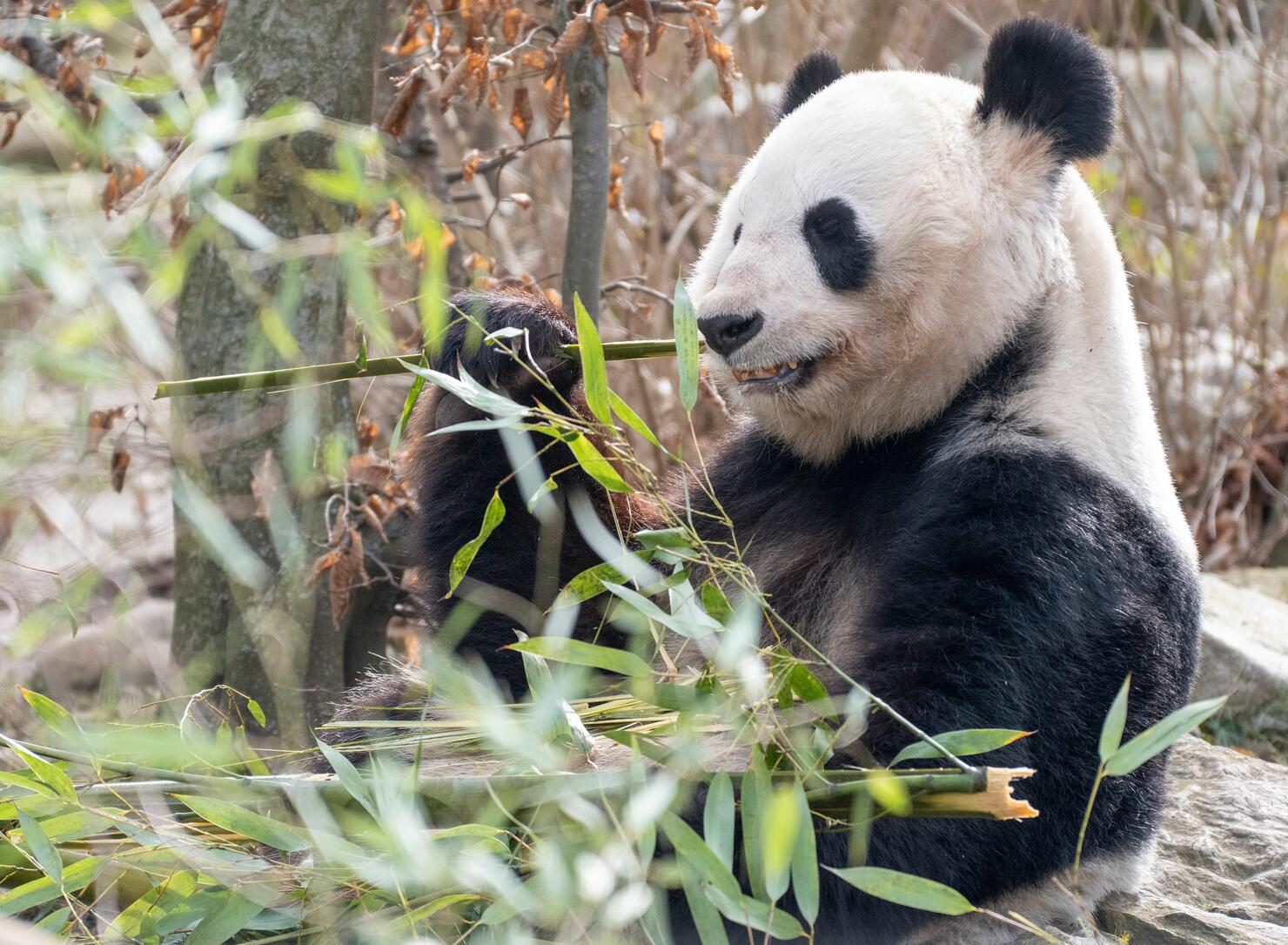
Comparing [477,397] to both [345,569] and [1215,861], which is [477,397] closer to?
[345,569]

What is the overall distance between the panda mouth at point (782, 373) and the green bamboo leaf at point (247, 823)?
4.19ft

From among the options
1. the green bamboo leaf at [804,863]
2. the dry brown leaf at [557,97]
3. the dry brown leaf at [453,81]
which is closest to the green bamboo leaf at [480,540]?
the green bamboo leaf at [804,863]

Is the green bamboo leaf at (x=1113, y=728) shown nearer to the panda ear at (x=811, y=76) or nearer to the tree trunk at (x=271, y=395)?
the panda ear at (x=811, y=76)

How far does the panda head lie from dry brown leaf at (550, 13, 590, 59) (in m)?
0.67

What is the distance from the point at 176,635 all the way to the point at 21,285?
1707mm

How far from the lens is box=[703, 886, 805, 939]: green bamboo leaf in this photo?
1.92 meters

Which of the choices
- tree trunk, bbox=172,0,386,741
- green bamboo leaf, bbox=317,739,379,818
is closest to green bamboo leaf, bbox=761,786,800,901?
green bamboo leaf, bbox=317,739,379,818

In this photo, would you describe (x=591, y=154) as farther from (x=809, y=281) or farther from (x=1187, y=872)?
(x=1187, y=872)

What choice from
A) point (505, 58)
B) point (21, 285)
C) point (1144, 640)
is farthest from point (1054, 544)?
point (21, 285)

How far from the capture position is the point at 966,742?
2.07 metres

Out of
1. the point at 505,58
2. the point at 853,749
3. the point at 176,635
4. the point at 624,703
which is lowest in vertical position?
the point at 176,635

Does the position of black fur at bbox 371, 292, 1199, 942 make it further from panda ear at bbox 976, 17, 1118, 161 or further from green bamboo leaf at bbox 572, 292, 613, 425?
green bamboo leaf at bbox 572, 292, 613, 425

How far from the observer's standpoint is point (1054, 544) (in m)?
2.38

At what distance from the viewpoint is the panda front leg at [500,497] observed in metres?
3.00
